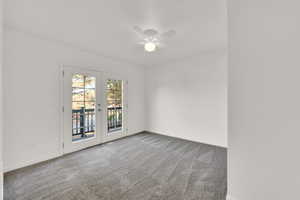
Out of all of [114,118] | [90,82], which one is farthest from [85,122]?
[90,82]

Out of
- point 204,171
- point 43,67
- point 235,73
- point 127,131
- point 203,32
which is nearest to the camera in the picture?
point 235,73

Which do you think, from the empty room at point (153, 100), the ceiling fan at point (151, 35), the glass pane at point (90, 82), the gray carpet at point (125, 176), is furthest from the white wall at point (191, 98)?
the glass pane at point (90, 82)

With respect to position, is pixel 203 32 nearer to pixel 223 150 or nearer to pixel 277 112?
pixel 277 112

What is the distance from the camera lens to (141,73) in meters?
4.66

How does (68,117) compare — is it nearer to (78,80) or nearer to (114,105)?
(78,80)

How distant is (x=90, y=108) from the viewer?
3.23 meters

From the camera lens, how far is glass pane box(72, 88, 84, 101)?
2.93 meters

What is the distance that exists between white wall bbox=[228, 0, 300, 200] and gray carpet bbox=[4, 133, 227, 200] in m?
0.67

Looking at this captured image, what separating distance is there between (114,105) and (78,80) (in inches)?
48.9

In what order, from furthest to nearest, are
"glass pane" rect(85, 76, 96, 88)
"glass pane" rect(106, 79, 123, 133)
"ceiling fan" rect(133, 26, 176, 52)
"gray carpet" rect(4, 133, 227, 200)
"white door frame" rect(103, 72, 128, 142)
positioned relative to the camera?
1. "glass pane" rect(106, 79, 123, 133)
2. "white door frame" rect(103, 72, 128, 142)
3. "glass pane" rect(85, 76, 96, 88)
4. "ceiling fan" rect(133, 26, 176, 52)
5. "gray carpet" rect(4, 133, 227, 200)

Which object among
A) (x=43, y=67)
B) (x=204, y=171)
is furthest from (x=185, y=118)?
(x=43, y=67)

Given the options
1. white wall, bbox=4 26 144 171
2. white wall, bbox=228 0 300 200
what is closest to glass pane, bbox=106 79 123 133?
white wall, bbox=4 26 144 171

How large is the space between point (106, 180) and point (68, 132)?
163cm

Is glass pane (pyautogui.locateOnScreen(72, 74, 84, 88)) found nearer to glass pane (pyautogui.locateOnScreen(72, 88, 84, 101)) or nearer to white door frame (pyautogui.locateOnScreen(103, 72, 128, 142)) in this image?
glass pane (pyautogui.locateOnScreen(72, 88, 84, 101))
